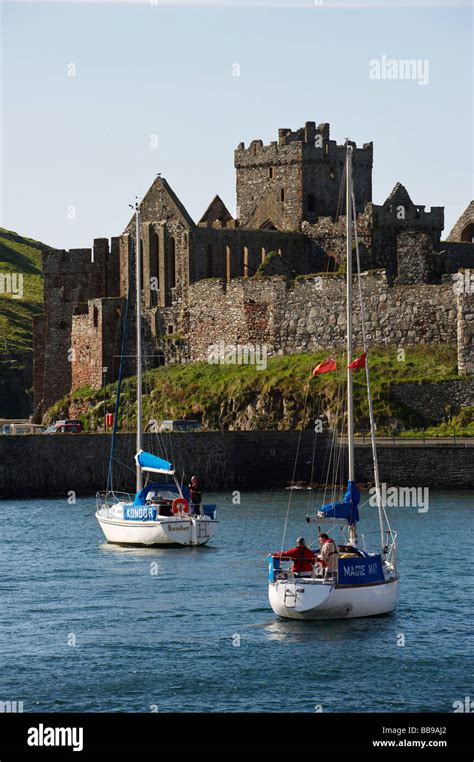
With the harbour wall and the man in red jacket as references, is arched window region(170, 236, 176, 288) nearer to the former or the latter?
the harbour wall

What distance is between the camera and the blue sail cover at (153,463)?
208ft

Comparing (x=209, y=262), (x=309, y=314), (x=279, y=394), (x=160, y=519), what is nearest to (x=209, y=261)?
(x=209, y=262)

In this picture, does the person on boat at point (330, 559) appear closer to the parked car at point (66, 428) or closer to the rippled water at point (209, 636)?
the rippled water at point (209, 636)

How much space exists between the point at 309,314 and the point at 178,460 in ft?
43.5

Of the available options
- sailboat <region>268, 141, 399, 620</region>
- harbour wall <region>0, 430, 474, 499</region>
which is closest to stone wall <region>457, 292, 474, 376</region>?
harbour wall <region>0, 430, 474, 499</region>

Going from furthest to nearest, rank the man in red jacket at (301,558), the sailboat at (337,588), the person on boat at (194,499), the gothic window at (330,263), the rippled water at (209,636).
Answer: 1. the gothic window at (330,263)
2. the person on boat at (194,499)
3. the man in red jacket at (301,558)
4. the sailboat at (337,588)
5. the rippled water at (209,636)

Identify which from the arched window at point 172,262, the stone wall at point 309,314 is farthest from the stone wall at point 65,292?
the stone wall at point 309,314

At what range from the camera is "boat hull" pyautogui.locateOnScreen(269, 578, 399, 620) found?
146 feet

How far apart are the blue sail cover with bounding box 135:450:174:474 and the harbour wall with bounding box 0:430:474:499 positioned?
46.8 ft

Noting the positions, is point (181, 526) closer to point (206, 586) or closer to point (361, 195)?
point (206, 586)

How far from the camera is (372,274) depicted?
87.3 metres

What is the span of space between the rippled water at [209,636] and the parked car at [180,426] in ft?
65.3
